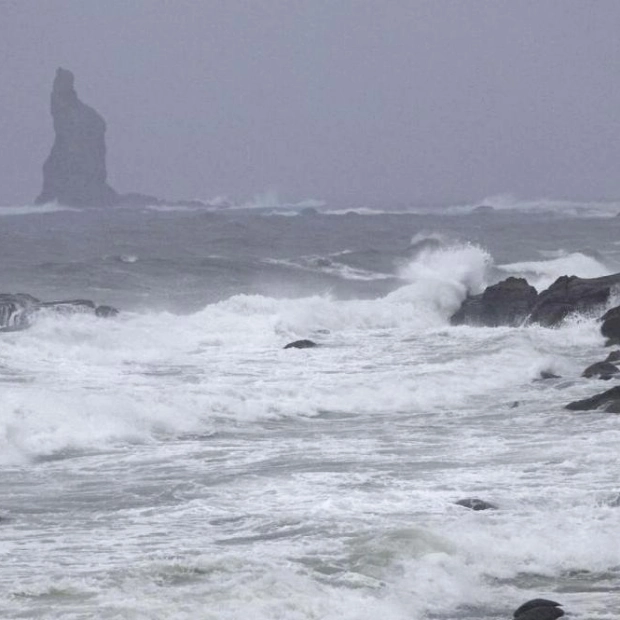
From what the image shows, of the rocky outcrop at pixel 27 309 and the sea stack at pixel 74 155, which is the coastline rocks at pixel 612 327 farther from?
the sea stack at pixel 74 155

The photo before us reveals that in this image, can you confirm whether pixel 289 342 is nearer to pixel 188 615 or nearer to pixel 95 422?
pixel 95 422

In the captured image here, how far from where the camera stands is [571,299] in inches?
1146

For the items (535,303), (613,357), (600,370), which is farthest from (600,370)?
(535,303)

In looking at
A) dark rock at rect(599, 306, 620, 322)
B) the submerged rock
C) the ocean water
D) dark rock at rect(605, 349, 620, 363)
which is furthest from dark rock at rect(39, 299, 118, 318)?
dark rock at rect(605, 349, 620, 363)

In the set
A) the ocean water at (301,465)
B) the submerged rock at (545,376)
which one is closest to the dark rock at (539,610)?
the ocean water at (301,465)

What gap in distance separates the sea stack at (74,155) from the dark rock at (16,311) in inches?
3415

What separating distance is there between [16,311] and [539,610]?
21311 mm

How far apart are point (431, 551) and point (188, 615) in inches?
101

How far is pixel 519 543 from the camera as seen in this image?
1191 cm

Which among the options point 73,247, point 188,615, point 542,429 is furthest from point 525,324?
point 73,247

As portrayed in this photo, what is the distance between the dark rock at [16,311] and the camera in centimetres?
2907

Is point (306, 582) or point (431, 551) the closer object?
point (306, 582)

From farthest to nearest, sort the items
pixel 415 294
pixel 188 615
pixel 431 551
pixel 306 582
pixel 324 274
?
pixel 324 274 → pixel 415 294 → pixel 431 551 → pixel 306 582 → pixel 188 615

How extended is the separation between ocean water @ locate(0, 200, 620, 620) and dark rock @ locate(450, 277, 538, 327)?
62 cm
